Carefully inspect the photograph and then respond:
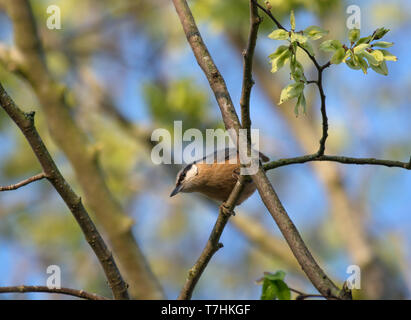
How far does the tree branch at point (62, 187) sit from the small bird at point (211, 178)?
1.96m

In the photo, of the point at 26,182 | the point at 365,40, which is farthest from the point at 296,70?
the point at 26,182

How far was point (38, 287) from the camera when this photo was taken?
2.70 meters

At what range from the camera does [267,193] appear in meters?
2.36

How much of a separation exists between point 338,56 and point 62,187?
1438 millimetres

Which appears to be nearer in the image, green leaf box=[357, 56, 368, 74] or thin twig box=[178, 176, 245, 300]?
green leaf box=[357, 56, 368, 74]

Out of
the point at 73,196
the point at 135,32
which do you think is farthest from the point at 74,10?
the point at 73,196

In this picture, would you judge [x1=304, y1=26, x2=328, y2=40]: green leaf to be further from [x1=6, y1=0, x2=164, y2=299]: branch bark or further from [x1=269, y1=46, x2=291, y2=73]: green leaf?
[x1=6, y1=0, x2=164, y2=299]: branch bark

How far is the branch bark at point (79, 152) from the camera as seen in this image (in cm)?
573

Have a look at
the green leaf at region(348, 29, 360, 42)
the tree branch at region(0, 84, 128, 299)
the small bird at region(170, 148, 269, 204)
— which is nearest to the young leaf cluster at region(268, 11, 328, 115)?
the green leaf at region(348, 29, 360, 42)

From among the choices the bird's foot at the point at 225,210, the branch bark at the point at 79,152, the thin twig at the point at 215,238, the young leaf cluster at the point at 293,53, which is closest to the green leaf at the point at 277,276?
the thin twig at the point at 215,238

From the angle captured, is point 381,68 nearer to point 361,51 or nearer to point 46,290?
point 361,51

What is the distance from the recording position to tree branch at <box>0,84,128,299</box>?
8.45ft

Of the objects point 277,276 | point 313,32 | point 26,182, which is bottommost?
point 277,276

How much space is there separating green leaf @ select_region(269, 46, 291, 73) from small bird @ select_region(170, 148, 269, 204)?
8.25 ft
